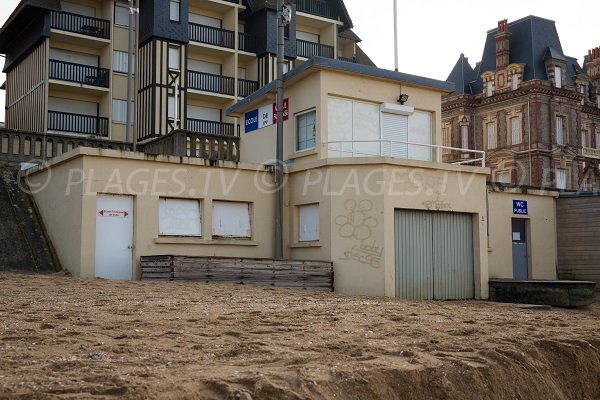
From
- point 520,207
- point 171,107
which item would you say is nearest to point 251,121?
point 520,207

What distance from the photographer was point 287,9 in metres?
21.2

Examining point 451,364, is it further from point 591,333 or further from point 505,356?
point 591,333

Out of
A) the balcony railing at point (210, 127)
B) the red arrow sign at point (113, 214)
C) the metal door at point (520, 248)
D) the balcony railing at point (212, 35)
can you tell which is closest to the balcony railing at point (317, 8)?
the balcony railing at point (212, 35)

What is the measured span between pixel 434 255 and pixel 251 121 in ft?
24.4

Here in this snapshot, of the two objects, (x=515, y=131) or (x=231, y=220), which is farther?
(x=515, y=131)

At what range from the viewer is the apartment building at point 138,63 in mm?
35312

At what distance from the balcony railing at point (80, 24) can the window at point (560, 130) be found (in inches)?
1332

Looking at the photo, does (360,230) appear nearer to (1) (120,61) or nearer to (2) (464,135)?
(1) (120,61)

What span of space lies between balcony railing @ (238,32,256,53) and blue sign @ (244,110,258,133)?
17.5 m

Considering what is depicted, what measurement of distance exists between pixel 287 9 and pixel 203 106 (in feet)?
59.4

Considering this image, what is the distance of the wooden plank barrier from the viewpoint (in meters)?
16.7

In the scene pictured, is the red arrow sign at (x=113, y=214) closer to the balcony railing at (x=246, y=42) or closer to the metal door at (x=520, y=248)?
the metal door at (x=520, y=248)

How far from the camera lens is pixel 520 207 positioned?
81.1ft

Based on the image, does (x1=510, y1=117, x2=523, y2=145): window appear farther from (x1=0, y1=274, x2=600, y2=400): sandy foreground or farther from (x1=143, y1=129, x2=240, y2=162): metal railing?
(x1=0, y1=274, x2=600, y2=400): sandy foreground
